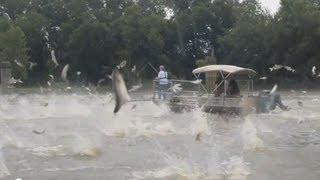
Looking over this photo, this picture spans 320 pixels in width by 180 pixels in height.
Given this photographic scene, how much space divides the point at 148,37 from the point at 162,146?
41118 mm

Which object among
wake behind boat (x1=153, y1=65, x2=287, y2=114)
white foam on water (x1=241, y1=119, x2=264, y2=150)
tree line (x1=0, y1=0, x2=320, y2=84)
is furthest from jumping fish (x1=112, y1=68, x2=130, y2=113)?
tree line (x1=0, y1=0, x2=320, y2=84)

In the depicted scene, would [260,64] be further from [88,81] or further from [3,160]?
[3,160]

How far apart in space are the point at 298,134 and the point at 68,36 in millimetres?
45641

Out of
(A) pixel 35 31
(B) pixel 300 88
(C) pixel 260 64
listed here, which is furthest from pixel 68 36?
(B) pixel 300 88

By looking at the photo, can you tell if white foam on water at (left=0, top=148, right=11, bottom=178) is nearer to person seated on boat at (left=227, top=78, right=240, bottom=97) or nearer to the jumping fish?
the jumping fish

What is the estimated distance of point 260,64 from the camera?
51.1m

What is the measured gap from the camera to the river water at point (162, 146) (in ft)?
35.7

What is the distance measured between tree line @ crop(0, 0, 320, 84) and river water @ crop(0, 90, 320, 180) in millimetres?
28365

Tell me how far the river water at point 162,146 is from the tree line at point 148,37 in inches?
1117

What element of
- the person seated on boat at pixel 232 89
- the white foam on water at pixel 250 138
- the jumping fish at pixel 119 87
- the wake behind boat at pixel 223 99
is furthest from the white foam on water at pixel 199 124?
the jumping fish at pixel 119 87

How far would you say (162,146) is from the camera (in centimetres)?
1409

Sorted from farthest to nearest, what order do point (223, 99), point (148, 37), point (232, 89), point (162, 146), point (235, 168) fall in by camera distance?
point (148, 37) → point (232, 89) → point (223, 99) → point (162, 146) → point (235, 168)

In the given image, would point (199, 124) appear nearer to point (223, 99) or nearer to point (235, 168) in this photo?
point (223, 99)

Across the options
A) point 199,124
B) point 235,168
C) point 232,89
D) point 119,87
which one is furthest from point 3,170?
point 232,89
